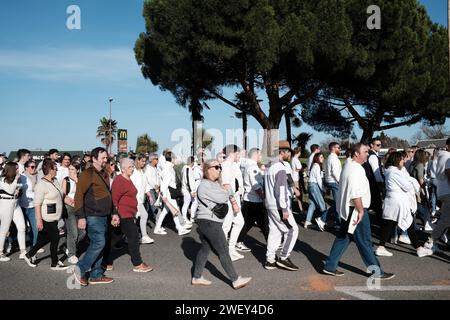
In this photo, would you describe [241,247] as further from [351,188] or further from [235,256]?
[351,188]

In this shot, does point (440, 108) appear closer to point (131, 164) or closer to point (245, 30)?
point (245, 30)

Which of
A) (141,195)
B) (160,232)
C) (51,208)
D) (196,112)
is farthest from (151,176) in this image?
(196,112)

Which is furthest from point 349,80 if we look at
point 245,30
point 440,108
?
point 440,108

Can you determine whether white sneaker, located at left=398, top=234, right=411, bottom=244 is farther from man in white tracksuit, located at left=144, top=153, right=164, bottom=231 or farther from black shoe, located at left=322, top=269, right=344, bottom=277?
man in white tracksuit, located at left=144, top=153, right=164, bottom=231

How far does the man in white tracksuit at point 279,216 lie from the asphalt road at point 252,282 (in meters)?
0.17

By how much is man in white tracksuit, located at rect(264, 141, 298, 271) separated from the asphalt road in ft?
0.54

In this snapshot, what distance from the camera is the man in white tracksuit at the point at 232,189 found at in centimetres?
649

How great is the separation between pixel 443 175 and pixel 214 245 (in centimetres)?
372

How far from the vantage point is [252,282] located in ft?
16.8

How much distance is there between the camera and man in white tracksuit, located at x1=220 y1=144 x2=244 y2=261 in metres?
6.49

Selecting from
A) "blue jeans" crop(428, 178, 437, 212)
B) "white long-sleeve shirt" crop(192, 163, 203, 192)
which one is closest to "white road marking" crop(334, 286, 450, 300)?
"white long-sleeve shirt" crop(192, 163, 203, 192)

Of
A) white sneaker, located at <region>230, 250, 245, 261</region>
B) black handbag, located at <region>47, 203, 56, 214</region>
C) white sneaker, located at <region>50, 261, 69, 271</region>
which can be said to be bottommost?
white sneaker, located at <region>50, 261, 69, 271</region>

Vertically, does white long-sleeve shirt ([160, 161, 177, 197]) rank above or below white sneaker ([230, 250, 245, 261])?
above

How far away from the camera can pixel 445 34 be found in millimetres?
23812
